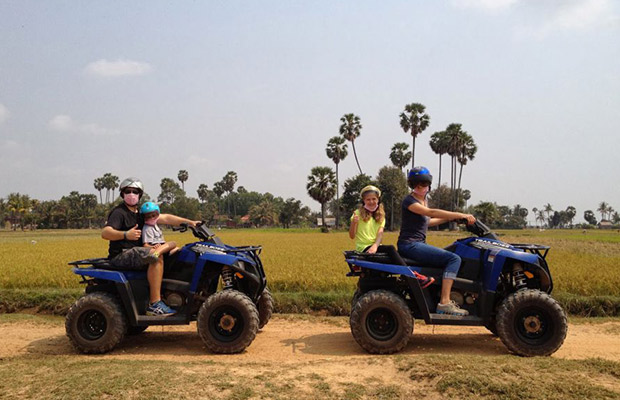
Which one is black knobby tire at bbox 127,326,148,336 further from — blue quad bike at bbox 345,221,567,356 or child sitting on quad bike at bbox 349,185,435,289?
child sitting on quad bike at bbox 349,185,435,289

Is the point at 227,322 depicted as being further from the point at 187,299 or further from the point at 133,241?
the point at 133,241

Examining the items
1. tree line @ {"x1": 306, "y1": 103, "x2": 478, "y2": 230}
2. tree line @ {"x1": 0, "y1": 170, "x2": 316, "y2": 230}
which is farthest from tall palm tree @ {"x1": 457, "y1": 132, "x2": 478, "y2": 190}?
tree line @ {"x1": 0, "y1": 170, "x2": 316, "y2": 230}

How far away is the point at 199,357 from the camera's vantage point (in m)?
6.29

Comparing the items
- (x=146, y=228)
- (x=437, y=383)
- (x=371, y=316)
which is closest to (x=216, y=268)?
(x=146, y=228)

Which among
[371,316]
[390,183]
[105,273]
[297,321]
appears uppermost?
[390,183]

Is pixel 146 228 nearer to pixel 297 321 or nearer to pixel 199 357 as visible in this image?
pixel 199 357

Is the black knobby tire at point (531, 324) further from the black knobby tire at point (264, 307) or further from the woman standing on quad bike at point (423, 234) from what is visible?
the black knobby tire at point (264, 307)

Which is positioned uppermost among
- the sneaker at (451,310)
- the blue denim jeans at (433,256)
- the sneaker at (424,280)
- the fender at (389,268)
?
the blue denim jeans at (433,256)

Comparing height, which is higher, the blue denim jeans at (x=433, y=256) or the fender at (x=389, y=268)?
the blue denim jeans at (x=433, y=256)

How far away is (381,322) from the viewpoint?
6.38 m

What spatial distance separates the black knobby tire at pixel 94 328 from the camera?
6512 millimetres

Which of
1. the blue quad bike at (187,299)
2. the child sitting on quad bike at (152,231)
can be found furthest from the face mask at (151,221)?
the blue quad bike at (187,299)

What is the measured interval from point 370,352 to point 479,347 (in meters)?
1.69

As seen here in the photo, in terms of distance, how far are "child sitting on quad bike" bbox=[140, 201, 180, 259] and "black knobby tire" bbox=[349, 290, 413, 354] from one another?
281 cm
